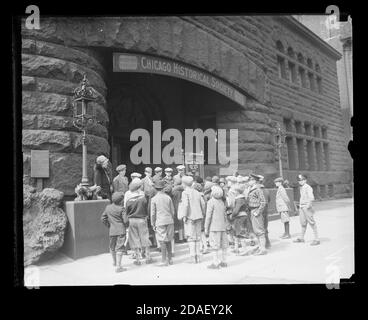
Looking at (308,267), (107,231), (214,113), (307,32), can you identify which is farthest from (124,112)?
(308,267)

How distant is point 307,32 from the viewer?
738cm

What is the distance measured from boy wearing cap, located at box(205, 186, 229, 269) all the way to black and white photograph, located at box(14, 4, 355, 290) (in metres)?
0.02

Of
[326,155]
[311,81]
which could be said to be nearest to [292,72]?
[311,81]

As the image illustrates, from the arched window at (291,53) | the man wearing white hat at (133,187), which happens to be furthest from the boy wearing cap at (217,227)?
the arched window at (291,53)

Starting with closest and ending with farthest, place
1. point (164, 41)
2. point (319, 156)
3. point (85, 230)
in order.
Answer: point (85, 230), point (164, 41), point (319, 156)

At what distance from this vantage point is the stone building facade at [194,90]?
19.1 feet

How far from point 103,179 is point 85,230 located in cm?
91

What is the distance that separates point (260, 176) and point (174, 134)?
1.85 meters

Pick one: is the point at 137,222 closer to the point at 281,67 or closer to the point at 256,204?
the point at 256,204

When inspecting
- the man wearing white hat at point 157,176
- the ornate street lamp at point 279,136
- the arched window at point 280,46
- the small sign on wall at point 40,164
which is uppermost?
the arched window at point 280,46

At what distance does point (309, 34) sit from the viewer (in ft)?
24.7

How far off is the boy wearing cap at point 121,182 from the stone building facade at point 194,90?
18 cm

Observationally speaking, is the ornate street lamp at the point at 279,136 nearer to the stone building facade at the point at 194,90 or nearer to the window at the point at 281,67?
the stone building facade at the point at 194,90
